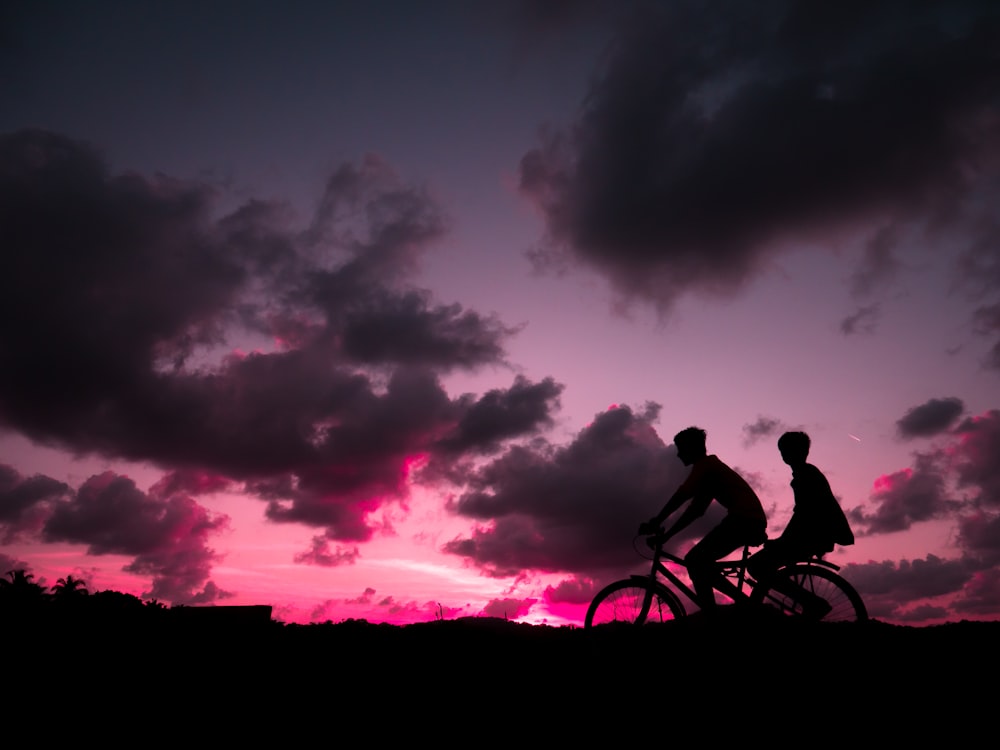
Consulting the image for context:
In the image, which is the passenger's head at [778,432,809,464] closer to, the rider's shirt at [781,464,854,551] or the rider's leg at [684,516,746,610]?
the rider's shirt at [781,464,854,551]

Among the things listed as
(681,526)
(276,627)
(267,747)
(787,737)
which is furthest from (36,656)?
(787,737)

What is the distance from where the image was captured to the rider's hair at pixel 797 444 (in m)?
8.26

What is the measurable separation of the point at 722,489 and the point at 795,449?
1026 mm

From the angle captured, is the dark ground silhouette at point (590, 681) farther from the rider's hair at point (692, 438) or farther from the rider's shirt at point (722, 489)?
the rider's hair at point (692, 438)

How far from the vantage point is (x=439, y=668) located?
28.4 feet

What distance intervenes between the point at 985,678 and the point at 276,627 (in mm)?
12254

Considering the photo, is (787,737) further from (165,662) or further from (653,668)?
(165,662)

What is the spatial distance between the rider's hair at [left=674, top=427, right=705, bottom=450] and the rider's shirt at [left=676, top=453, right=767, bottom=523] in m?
0.27

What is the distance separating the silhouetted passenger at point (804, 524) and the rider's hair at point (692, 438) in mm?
993

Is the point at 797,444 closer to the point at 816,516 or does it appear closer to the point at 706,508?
the point at 816,516

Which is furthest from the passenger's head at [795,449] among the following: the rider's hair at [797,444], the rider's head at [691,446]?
the rider's head at [691,446]

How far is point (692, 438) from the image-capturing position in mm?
8648

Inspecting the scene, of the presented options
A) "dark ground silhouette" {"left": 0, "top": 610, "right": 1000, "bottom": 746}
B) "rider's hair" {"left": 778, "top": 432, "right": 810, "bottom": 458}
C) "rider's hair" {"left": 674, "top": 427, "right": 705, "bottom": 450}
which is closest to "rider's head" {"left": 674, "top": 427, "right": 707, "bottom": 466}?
"rider's hair" {"left": 674, "top": 427, "right": 705, "bottom": 450}

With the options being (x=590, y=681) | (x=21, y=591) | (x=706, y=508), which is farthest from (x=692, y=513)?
(x=21, y=591)
